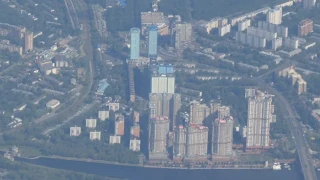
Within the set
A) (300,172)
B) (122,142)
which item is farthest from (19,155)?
(300,172)

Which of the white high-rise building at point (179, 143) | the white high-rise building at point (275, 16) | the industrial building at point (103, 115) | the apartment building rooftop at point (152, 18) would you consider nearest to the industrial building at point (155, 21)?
the apartment building rooftop at point (152, 18)

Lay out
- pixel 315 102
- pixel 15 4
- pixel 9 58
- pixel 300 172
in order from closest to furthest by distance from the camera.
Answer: pixel 300 172, pixel 315 102, pixel 9 58, pixel 15 4

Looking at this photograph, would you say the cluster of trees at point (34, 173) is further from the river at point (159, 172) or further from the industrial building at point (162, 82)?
the industrial building at point (162, 82)

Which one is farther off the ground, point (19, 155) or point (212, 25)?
point (212, 25)

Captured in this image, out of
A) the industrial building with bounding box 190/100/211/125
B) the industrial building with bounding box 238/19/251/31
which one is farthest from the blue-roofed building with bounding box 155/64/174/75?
the industrial building with bounding box 238/19/251/31

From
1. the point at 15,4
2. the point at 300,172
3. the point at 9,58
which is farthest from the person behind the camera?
the point at 15,4

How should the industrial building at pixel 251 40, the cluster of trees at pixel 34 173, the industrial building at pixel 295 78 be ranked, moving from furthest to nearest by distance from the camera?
the industrial building at pixel 251 40, the industrial building at pixel 295 78, the cluster of trees at pixel 34 173

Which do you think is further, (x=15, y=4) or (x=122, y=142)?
(x=15, y=4)

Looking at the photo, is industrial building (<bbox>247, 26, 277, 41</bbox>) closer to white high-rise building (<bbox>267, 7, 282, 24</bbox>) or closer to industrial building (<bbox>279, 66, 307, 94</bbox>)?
white high-rise building (<bbox>267, 7, 282, 24</bbox>)

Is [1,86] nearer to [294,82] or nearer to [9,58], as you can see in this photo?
Result: [9,58]
